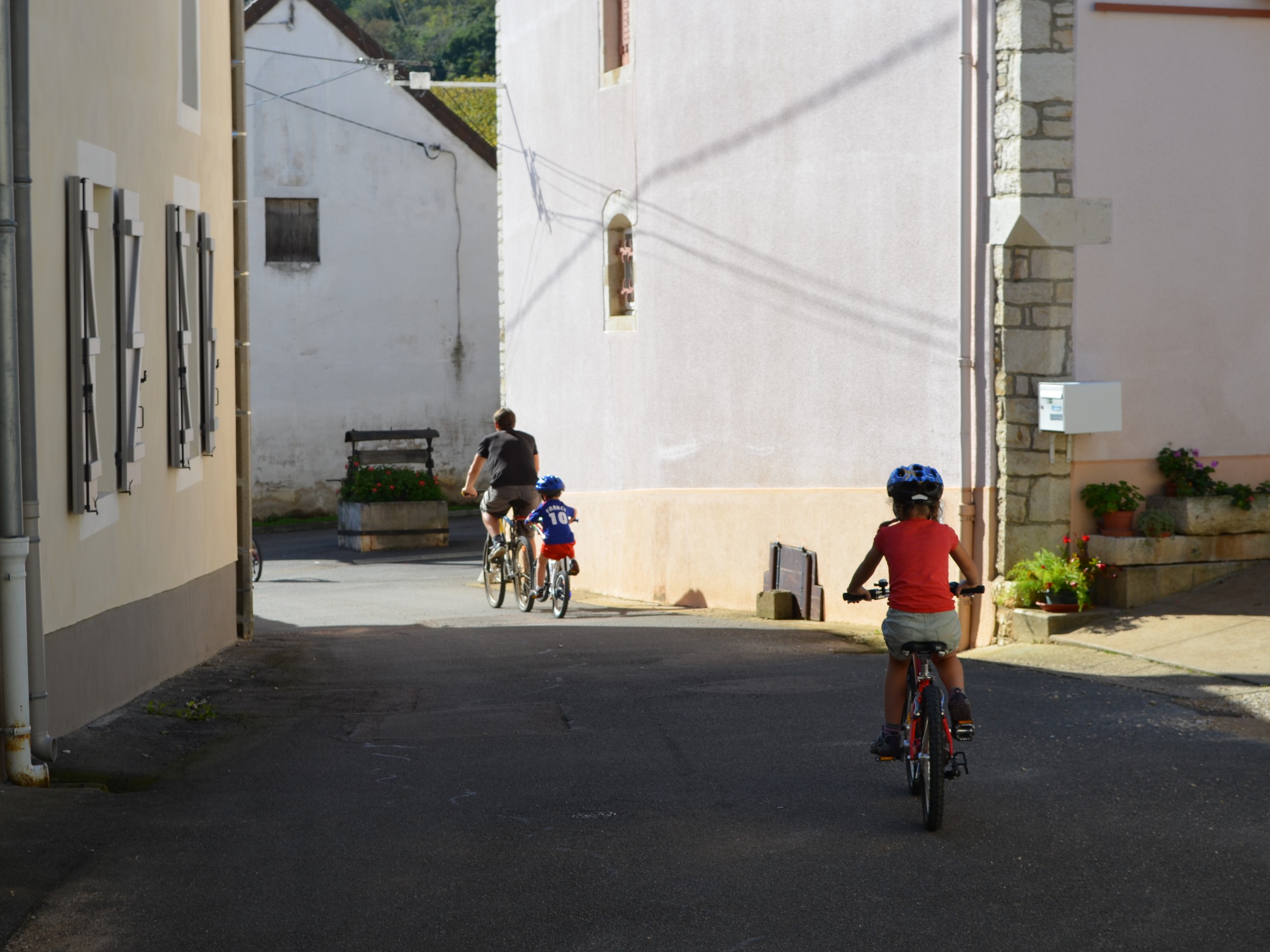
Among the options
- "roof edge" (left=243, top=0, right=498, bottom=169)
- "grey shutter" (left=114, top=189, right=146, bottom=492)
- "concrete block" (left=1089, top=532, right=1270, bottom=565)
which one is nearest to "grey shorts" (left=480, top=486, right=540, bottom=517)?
"concrete block" (left=1089, top=532, right=1270, bottom=565)

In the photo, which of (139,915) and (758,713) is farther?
(758,713)

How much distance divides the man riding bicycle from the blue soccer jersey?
1.86ft

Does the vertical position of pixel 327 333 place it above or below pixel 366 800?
above

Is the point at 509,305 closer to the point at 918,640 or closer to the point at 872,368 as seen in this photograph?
the point at 872,368

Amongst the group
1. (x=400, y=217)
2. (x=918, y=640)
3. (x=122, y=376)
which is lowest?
(x=918, y=640)

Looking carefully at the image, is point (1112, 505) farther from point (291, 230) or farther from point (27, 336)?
point (291, 230)

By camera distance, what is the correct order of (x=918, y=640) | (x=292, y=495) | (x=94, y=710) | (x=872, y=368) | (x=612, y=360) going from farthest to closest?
(x=292, y=495) < (x=612, y=360) < (x=872, y=368) < (x=94, y=710) < (x=918, y=640)

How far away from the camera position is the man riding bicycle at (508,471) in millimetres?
14977

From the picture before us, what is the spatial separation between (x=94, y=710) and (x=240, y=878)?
2913 millimetres

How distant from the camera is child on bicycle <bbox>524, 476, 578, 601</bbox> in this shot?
14367 mm

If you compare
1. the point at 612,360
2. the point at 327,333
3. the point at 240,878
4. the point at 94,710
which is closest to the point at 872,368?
the point at 612,360

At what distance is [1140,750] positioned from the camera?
760 cm

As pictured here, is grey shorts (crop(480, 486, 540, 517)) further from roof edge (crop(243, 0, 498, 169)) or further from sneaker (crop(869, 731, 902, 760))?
roof edge (crop(243, 0, 498, 169))

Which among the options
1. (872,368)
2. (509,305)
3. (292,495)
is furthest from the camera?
(292,495)
